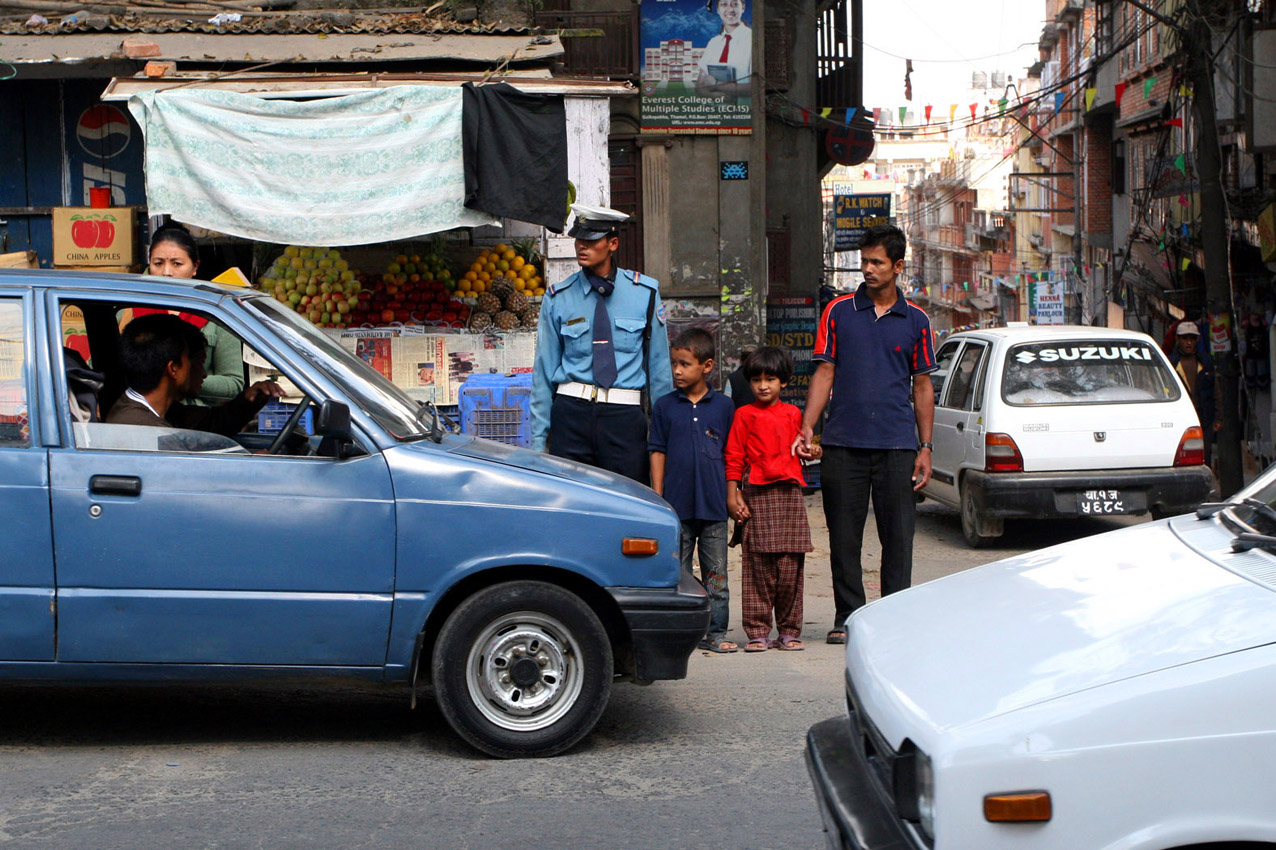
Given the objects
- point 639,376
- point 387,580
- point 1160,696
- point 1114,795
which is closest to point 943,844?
point 1114,795

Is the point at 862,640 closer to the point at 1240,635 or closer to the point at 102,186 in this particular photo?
the point at 1240,635

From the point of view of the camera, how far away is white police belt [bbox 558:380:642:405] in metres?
6.41

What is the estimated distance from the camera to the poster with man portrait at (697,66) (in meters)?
15.2

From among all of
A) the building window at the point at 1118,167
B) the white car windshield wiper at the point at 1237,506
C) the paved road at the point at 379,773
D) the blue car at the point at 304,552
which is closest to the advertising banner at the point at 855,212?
the building window at the point at 1118,167

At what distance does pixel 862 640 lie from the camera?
11.1 ft

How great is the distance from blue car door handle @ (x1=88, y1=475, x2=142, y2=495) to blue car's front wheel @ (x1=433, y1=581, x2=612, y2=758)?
1.17 metres

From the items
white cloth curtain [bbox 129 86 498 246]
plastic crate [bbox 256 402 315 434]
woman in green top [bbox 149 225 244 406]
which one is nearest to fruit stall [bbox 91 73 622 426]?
white cloth curtain [bbox 129 86 498 246]

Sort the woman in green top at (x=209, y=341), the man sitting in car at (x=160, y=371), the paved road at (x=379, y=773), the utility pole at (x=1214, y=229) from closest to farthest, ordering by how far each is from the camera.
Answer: the paved road at (x=379, y=773), the man sitting in car at (x=160, y=371), the woman in green top at (x=209, y=341), the utility pole at (x=1214, y=229)

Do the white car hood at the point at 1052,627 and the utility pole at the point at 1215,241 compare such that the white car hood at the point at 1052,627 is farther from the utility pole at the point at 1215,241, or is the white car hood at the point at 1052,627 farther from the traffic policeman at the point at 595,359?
the utility pole at the point at 1215,241

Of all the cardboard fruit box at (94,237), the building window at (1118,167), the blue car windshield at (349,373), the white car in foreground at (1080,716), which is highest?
the building window at (1118,167)

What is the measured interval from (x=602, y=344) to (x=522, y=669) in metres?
2.13

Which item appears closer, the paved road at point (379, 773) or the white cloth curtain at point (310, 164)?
the paved road at point (379, 773)

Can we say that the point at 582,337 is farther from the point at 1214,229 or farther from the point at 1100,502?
the point at 1214,229

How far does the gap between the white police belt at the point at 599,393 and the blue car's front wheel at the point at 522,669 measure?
72.8 inches
